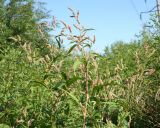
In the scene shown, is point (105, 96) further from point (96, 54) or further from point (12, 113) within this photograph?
point (12, 113)

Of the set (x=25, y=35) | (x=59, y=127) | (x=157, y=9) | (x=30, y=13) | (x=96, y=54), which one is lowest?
(x=59, y=127)

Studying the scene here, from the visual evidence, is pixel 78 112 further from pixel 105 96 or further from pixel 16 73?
pixel 16 73

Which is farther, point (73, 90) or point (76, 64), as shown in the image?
point (73, 90)

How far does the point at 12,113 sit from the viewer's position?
432 cm

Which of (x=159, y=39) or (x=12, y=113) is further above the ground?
(x=159, y=39)

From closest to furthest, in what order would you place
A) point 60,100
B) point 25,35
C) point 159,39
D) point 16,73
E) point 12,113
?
1. point 60,100
2. point 12,113
3. point 16,73
4. point 159,39
5. point 25,35

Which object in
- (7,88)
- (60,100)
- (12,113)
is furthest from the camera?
(7,88)

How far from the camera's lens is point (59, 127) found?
3717 millimetres

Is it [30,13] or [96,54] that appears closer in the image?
[96,54]

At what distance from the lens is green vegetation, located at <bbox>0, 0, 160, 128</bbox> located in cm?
332

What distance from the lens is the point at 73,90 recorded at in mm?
3822

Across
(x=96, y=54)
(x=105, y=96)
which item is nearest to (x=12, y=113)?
(x=105, y=96)

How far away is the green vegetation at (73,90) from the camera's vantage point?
3316 mm

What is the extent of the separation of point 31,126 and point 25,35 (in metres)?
32.2
